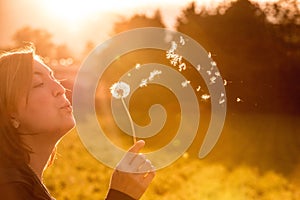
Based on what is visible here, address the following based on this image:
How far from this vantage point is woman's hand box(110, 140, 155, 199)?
2.98 metres

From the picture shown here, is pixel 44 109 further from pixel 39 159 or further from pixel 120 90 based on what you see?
pixel 120 90

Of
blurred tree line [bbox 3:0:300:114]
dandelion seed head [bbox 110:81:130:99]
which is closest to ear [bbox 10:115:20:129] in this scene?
dandelion seed head [bbox 110:81:130:99]

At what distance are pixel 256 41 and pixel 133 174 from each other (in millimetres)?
8314

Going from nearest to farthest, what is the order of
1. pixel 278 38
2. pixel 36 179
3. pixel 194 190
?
1. pixel 36 179
2. pixel 278 38
3. pixel 194 190

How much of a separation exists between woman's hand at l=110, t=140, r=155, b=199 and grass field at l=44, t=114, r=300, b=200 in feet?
24.2

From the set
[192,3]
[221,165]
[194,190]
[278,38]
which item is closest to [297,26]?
[278,38]

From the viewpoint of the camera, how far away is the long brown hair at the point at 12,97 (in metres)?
2.89

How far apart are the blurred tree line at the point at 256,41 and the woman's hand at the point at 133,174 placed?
3810 millimetres

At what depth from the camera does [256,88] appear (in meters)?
6.13

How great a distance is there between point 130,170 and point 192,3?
861 cm

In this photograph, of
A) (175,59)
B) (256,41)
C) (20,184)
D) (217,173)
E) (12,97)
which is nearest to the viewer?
(20,184)

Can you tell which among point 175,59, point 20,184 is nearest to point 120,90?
point 175,59

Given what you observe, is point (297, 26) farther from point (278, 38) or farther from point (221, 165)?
point (221, 165)

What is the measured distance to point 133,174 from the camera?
3025 mm
